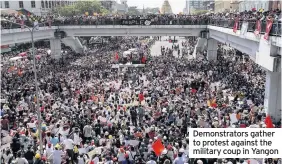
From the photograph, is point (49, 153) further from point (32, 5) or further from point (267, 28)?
point (32, 5)

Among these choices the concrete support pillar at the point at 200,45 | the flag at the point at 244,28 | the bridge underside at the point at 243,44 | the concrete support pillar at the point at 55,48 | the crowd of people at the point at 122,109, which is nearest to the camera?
the crowd of people at the point at 122,109

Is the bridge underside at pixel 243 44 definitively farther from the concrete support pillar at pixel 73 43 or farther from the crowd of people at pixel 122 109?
the concrete support pillar at pixel 73 43

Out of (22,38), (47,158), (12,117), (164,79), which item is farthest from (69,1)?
(47,158)

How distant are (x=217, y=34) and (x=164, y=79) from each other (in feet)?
25.4

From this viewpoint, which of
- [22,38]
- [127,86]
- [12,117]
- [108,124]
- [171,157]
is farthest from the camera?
[22,38]

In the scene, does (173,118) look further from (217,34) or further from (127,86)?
(217,34)

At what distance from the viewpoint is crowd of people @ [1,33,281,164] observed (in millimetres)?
Answer: 12188

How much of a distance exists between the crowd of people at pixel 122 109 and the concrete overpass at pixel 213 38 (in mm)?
1457

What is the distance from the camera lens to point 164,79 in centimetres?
2930

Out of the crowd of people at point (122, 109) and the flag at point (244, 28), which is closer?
the crowd of people at point (122, 109)

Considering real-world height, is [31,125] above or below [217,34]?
below

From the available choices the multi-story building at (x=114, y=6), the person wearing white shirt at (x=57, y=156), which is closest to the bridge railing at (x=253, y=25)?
the person wearing white shirt at (x=57, y=156)

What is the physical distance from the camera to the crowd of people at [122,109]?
480 inches

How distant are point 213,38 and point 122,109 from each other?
19.6m
